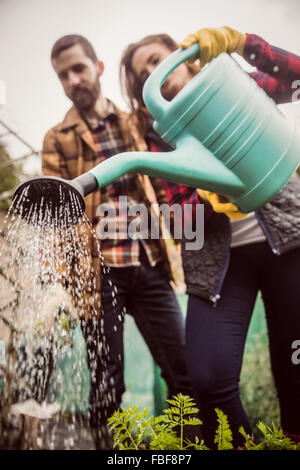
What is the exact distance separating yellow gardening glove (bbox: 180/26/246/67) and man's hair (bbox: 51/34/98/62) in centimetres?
38

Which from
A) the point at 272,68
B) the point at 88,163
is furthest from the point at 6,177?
the point at 272,68

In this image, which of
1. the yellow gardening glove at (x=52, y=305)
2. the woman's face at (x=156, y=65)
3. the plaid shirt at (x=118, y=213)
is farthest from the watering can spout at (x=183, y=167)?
the yellow gardening glove at (x=52, y=305)

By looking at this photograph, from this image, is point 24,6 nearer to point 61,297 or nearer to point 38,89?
point 38,89

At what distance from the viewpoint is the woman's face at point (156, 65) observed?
2.77 feet

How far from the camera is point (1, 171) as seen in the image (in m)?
1.22

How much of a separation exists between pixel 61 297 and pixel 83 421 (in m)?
0.42

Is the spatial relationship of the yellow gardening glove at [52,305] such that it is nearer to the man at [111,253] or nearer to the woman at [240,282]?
the man at [111,253]

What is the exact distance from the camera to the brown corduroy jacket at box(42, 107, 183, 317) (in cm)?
95

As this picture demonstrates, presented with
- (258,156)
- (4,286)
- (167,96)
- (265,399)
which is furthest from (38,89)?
(265,399)

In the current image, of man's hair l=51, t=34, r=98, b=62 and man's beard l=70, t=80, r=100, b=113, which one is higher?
man's hair l=51, t=34, r=98, b=62

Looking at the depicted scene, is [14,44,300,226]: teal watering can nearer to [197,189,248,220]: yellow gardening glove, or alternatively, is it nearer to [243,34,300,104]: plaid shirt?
[197,189,248,220]: yellow gardening glove

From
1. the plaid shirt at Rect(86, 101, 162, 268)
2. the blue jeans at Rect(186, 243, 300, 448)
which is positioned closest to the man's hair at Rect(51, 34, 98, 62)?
the plaid shirt at Rect(86, 101, 162, 268)

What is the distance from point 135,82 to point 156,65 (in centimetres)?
7

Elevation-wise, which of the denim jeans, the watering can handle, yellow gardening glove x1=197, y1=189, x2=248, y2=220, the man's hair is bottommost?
the denim jeans
